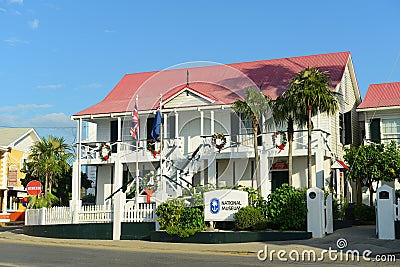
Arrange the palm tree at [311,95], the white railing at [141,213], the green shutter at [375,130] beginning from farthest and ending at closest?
the green shutter at [375,130] → the palm tree at [311,95] → the white railing at [141,213]

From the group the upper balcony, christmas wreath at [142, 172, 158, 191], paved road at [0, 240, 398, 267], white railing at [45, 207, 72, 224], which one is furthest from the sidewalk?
the upper balcony

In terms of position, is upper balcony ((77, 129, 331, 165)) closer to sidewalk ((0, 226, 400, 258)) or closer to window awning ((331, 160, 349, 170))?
window awning ((331, 160, 349, 170))

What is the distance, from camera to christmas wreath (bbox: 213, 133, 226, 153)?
2697 cm

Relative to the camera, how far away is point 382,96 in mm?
30000

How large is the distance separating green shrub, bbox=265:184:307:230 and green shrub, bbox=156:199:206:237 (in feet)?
8.02

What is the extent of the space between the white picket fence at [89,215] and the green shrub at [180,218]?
115 cm

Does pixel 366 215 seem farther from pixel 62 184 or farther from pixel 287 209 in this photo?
pixel 62 184

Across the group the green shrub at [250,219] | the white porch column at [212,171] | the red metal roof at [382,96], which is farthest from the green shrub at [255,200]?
the red metal roof at [382,96]

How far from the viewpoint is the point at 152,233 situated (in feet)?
67.8

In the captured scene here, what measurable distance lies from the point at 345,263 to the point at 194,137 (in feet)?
55.0

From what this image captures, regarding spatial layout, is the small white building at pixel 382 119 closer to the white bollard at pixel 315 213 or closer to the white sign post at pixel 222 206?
the white bollard at pixel 315 213

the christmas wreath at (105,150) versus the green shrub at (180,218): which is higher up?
the christmas wreath at (105,150)

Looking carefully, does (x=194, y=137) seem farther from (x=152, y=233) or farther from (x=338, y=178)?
(x=152, y=233)

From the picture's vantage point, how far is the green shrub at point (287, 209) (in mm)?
19344
